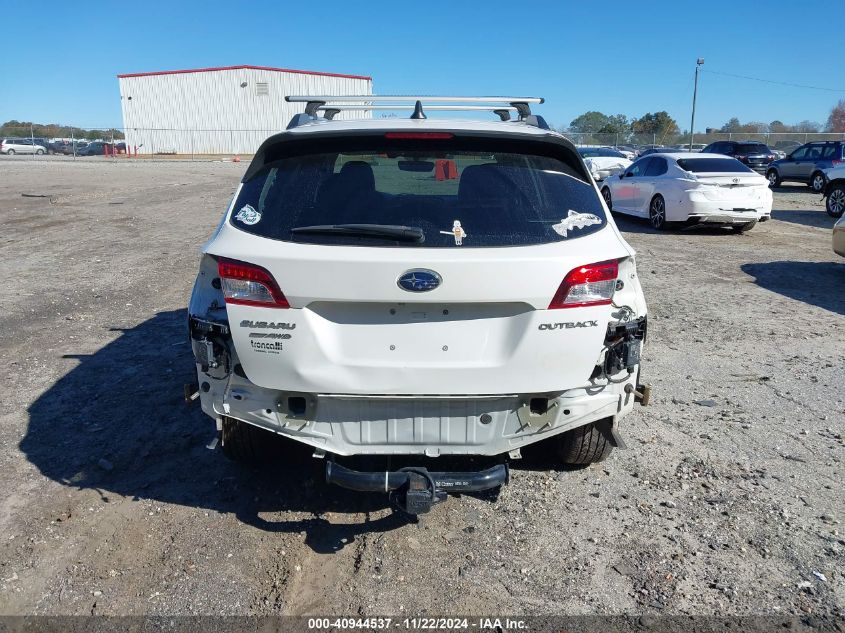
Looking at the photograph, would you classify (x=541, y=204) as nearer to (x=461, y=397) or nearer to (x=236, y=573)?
(x=461, y=397)

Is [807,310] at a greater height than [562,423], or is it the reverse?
[562,423]

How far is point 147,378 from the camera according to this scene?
18.6ft

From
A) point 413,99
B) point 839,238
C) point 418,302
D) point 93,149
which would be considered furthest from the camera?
point 93,149

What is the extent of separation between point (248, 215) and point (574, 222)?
1498mm

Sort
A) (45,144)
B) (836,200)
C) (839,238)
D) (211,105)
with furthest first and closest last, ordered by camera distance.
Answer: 1. (211,105)
2. (45,144)
3. (836,200)
4. (839,238)

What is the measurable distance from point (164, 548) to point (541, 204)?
94.5 inches

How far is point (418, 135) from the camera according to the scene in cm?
342

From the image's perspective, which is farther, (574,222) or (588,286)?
(574,222)

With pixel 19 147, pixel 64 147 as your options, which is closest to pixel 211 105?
pixel 64 147

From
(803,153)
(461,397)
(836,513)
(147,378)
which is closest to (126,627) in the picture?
(461,397)

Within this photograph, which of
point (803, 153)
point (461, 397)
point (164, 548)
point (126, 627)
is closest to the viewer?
point (126, 627)

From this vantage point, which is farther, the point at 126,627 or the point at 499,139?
the point at 499,139

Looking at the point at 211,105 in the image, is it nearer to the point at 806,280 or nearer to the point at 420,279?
the point at 806,280

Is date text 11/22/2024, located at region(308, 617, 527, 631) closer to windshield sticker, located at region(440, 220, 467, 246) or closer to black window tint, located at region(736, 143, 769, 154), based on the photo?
windshield sticker, located at region(440, 220, 467, 246)
